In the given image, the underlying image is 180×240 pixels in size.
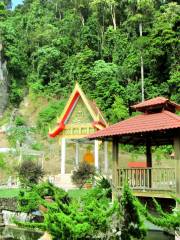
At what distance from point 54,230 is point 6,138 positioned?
25.6 m

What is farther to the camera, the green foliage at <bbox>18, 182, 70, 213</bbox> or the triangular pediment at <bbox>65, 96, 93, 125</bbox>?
the triangular pediment at <bbox>65, 96, 93, 125</bbox>

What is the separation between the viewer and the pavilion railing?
11.0 m

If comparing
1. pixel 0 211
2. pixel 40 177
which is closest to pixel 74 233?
pixel 0 211

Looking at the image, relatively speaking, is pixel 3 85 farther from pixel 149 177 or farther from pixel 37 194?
pixel 149 177

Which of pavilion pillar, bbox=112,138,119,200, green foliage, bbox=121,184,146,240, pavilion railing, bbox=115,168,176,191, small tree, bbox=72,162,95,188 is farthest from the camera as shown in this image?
small tree, bbox=72,162,95,188

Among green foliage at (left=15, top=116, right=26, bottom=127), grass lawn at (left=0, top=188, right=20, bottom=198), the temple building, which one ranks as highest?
green foliage at (left=15, top=116, right=26, bottom=127)

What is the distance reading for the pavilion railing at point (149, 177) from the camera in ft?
36.2

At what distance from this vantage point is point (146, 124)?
37.6 ft

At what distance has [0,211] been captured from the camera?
15.1 meters

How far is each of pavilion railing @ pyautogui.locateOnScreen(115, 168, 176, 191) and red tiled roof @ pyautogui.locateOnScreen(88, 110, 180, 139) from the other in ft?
3.82

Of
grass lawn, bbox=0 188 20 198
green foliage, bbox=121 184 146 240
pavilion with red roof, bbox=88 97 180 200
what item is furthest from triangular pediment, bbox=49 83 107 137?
green foliage, bbox=121 184 146 240

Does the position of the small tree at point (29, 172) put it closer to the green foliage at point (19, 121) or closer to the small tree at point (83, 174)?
the small tree at point (83, 174)

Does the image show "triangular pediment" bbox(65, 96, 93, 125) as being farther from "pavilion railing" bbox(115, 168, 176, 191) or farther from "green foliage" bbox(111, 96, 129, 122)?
"green foliage" bbox(111, 96, 129, 122)

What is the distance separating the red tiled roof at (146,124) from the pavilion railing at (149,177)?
3.82 feet
